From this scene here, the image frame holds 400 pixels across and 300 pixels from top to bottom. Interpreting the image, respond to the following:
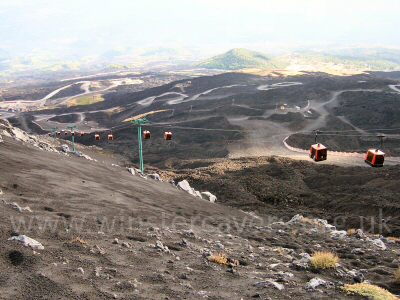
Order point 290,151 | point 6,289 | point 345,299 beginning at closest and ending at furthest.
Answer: point 6,289, point 345,299, point 290,151

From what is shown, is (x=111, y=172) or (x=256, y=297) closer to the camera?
(x=256, y=297)

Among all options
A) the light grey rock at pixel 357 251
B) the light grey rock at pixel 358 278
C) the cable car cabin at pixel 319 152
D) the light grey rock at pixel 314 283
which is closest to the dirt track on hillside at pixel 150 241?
the light grey rock at pixel 314 283

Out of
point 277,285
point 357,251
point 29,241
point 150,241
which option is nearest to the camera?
point 277,285

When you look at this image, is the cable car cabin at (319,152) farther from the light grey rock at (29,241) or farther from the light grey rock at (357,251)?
the light grey rock at (29,241)

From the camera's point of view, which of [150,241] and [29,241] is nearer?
[29,241]

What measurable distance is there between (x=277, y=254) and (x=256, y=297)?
377 cm

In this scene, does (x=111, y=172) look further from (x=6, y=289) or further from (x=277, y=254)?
(x=6, y=289)

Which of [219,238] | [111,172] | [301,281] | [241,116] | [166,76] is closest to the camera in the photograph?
[301,281]

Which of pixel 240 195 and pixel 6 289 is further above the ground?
pixel 6 289

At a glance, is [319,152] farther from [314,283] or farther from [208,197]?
[208,197]

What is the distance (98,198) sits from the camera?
44.5 ft

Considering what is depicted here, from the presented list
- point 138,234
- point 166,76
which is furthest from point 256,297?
point 166,76

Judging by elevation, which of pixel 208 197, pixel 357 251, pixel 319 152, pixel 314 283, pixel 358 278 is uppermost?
pixel 319 152

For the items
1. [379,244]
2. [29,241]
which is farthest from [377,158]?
[29,241]
